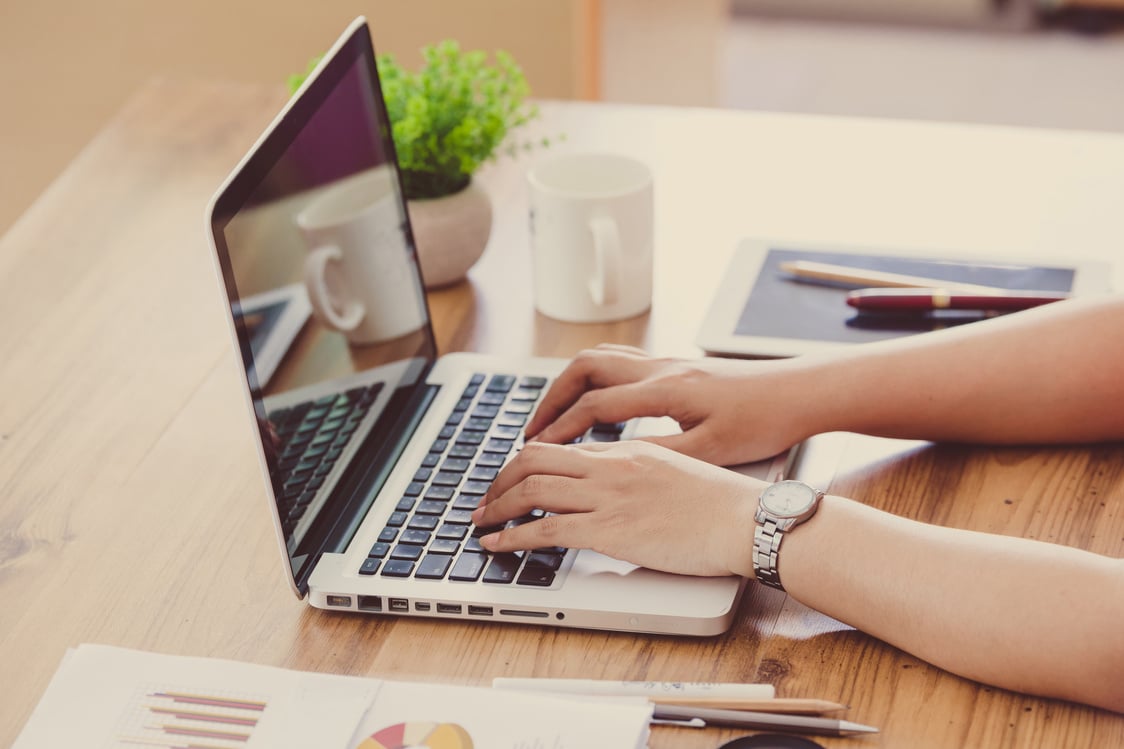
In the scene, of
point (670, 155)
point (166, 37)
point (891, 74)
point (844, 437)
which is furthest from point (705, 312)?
point (891, 74)

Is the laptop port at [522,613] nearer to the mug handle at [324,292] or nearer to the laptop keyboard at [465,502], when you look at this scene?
the laptop keyboard at [465,502]

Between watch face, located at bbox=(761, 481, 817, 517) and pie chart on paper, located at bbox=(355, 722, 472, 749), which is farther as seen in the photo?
watch face, located at bbox=(761, 481, 817, 517)

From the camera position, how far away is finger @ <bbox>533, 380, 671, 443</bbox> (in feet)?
3.30

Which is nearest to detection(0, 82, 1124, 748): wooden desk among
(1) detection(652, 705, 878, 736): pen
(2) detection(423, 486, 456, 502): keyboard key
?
(1) detection(652, 705, 878, 736): pen

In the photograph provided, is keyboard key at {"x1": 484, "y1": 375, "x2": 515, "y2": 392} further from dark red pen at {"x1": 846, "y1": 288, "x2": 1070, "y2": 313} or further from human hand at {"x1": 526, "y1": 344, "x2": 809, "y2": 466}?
dark red pen at {"x1": 846, "y1": 288, "x2": 1070, "y2": 313}

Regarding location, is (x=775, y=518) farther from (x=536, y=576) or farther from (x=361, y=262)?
(x=361, y=262)

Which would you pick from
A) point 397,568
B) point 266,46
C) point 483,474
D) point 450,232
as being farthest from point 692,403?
point 266,46

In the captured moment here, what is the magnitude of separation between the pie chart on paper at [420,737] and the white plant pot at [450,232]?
1.96 ft

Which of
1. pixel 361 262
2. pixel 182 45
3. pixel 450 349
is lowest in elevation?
pixel 182 45

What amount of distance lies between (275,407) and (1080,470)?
1.93 ft

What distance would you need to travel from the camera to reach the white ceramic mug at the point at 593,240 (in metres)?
1.18

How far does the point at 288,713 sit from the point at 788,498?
0.34m

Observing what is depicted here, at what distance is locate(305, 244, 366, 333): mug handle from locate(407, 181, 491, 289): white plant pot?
24cm

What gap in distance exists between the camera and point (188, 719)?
2.47ft
